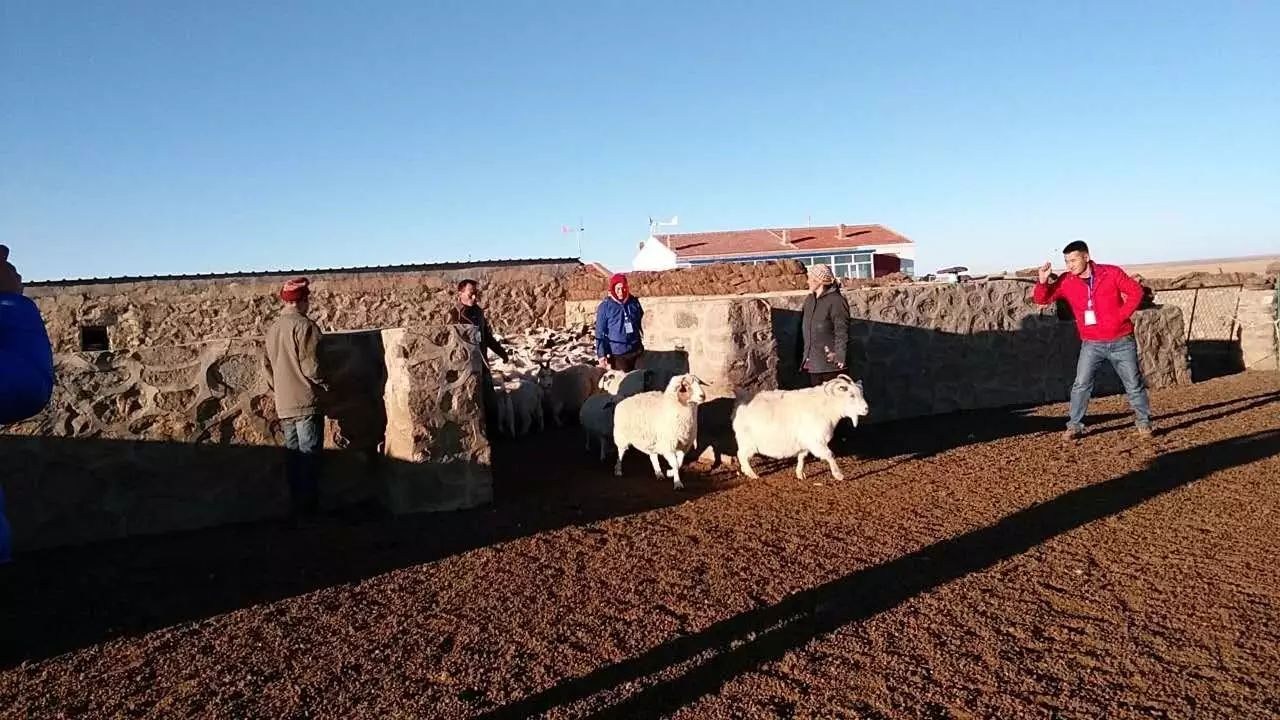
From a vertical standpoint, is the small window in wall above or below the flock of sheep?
above

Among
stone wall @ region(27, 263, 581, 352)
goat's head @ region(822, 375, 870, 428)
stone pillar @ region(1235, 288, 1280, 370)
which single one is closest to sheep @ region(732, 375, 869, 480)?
goat's head @ region(822, 375, 870, 428)

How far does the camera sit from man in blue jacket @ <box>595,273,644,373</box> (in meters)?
9.49

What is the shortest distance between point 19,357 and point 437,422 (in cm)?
406

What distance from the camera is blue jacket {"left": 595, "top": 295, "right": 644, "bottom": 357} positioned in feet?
31.2

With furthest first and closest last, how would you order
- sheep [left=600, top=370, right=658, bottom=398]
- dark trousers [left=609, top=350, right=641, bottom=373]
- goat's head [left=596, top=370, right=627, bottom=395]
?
dark trousers [left=609, top=350, right=641, bottom=373] → goat's head [left=596, top=370, right=627, bottom=395] → sheep [left=600, top=370, right=658, bottom=398]

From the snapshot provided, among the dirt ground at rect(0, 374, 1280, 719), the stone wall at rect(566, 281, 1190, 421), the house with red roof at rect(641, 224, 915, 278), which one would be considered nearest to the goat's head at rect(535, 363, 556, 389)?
the stone wall at rect(566, 281, 1190, 421)

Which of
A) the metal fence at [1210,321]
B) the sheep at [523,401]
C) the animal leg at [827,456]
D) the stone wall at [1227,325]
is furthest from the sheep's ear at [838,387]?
the metal fence at [1210,321]

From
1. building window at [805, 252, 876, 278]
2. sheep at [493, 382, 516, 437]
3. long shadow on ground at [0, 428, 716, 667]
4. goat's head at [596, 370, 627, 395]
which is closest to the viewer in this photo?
long shadow on ground at [0, 428, 716, 667]

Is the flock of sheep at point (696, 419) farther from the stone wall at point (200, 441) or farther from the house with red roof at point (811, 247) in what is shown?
the house with red roof at point (811, 247)

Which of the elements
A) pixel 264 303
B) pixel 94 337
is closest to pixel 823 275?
pixel 264 303

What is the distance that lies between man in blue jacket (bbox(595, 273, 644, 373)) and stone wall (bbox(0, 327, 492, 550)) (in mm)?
3006

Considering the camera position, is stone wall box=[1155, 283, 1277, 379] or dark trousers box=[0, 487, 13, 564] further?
stone wall box=[1155, 283, 1277, 379]

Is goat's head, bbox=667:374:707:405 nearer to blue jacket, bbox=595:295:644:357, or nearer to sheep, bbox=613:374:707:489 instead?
sheep, bbox=613:374:707:489

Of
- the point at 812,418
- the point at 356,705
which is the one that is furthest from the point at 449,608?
the point at 812,418
